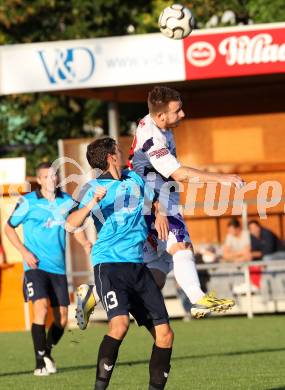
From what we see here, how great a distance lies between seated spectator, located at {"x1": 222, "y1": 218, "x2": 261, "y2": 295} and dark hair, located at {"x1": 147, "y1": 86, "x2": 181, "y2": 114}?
1029 centimetres

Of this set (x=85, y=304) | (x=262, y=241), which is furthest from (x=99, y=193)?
(x=262, y=241)

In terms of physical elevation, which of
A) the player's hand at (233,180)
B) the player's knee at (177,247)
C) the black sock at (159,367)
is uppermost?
the player's hand at (233,180)

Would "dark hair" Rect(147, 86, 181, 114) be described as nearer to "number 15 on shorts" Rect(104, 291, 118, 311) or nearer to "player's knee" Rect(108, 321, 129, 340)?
"number 15 on shorts" Rect(104, 291, 118, 311)

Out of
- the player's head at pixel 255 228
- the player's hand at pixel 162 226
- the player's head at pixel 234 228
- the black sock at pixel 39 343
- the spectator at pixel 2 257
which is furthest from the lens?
the player's head at pixel 255 228

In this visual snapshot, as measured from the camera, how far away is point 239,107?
22.6 meters

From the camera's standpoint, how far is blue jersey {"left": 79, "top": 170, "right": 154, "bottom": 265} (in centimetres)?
852

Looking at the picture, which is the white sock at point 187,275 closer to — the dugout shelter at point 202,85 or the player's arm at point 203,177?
the player's arm at point 203,177

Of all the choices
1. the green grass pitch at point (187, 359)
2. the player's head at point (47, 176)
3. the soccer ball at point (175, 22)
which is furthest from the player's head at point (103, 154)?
the soccer ball at point (175, 22)

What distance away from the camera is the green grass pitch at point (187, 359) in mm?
10523

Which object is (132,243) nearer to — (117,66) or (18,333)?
(18,333)

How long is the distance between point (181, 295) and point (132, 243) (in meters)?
10.9

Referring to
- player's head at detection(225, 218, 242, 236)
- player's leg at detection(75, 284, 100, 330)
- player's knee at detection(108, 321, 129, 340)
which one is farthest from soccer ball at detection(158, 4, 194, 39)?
player's head at detection(225, 218, 242, 236)

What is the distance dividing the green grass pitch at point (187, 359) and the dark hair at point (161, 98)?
2125mm

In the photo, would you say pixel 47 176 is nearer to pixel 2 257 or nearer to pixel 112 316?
pixel 112 316
